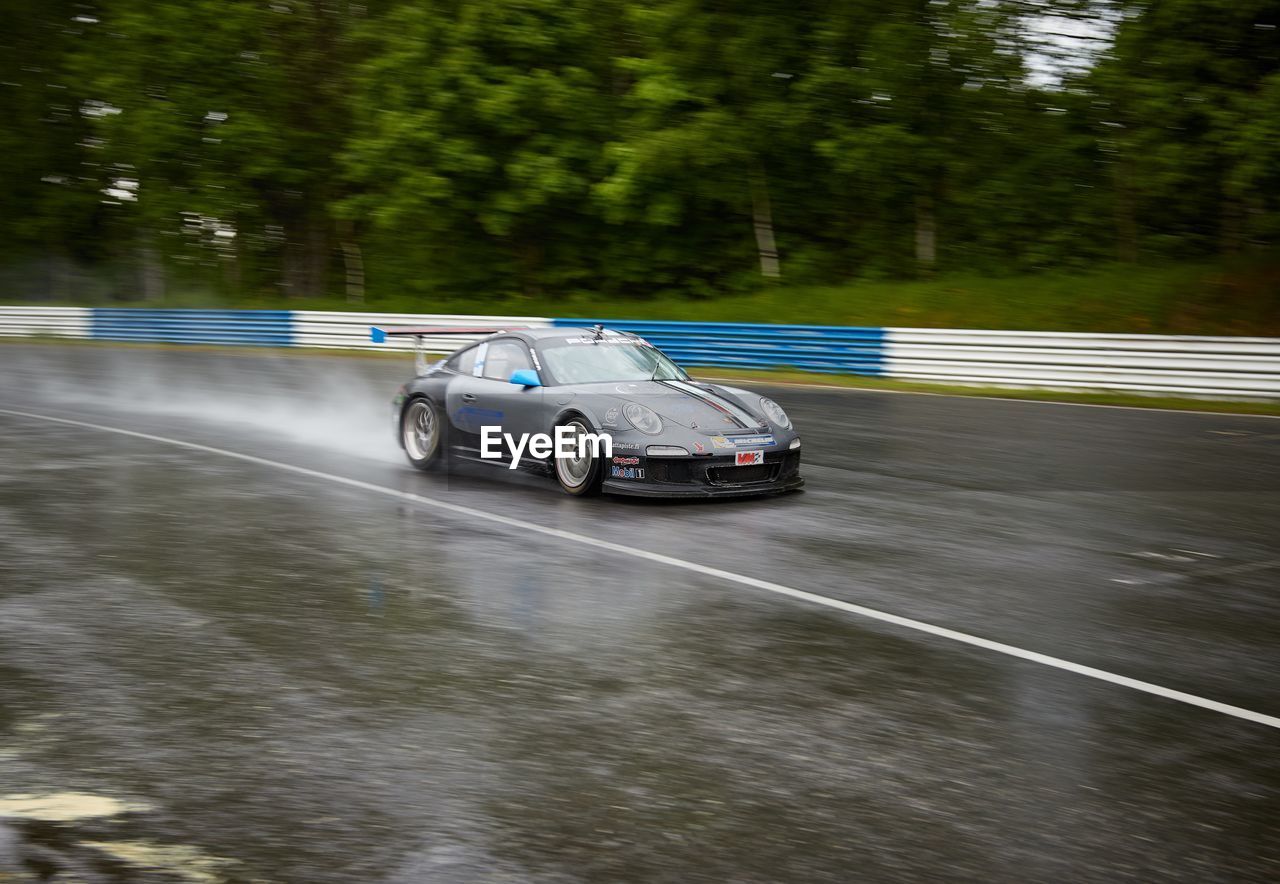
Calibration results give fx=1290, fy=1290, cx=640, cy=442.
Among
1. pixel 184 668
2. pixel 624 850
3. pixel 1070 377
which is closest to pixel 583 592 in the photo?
pixel 184 668

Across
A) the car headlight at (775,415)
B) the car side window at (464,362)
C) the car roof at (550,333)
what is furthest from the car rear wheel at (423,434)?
the car headlight at (775,415)

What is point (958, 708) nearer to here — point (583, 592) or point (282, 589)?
point (583, 592)

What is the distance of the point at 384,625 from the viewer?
6156 mm

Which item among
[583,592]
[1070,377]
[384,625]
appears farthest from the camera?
[1070,377]

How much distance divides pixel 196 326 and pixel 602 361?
26.0 metres

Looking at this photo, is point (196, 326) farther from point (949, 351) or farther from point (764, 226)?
point (949, 351)

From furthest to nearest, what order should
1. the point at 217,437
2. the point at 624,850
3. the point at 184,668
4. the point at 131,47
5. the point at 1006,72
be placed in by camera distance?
1. the point at 131,47
2. the point at 1006,72
3. the point at 217,437
4. the point at 184,668
5. the point at 624,850

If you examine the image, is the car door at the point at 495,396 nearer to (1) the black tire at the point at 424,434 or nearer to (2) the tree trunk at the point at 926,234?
(1) the black tire at the point at 424,434

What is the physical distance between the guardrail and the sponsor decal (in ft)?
7.96

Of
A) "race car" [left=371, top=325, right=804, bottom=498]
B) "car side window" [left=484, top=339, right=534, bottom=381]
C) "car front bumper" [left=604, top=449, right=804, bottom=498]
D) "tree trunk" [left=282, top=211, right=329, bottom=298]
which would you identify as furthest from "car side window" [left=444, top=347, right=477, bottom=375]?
"tree trunk" [left=282, top=211, right=329, bottom=298]

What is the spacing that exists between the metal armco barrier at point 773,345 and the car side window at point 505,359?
1187 cm

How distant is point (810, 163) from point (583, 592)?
93.1ft

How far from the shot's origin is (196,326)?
33.9 meters

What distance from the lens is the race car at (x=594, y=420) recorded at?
31.2ft
